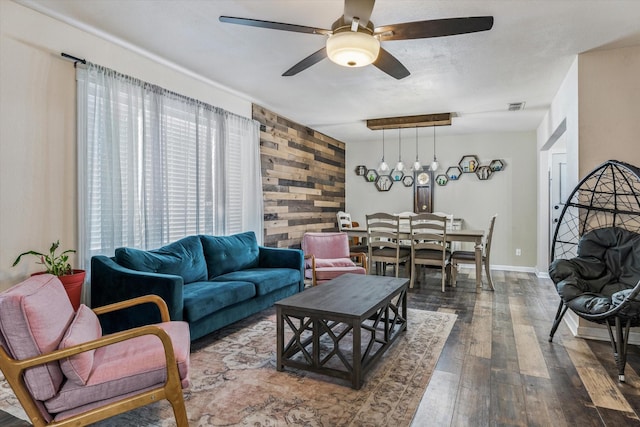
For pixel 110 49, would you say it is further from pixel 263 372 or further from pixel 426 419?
pixel 426 419

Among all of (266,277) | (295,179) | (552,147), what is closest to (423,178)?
(552,147)

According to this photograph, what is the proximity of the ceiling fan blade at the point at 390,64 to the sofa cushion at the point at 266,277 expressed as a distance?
2.21m

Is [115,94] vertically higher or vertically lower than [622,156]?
higher

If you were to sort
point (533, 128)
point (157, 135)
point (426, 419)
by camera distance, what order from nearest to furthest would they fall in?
point (426, 419) → point (157, 135) → point (533, 128)

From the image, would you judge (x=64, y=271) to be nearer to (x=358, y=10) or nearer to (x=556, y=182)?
(x=358, y=10)

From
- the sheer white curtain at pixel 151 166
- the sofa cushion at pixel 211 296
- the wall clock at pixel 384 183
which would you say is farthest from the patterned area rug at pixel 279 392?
the wall clock at pixel 384 183

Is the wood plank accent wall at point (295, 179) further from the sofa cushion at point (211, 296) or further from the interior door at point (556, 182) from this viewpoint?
the interior door at point (556, 182)

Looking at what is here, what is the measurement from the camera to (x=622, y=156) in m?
3.13

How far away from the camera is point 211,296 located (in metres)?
2.93

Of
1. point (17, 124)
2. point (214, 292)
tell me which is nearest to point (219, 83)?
point (17, 124)

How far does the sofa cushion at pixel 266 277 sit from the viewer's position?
11.5 feet

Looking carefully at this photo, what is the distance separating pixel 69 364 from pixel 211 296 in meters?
1.43

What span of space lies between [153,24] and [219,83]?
1339 mm

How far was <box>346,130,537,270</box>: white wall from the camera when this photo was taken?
20.8ft
